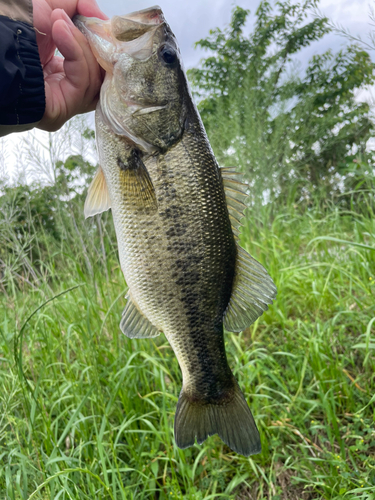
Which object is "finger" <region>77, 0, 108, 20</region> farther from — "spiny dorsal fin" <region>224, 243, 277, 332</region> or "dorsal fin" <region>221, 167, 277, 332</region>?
"spiny dorsal fin" <region>224, 243, 277, 332</region>

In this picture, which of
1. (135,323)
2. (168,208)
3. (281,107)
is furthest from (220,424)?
(281,107)

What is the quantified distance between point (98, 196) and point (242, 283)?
61 cm

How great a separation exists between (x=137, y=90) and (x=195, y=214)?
479mm

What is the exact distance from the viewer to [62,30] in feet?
3.59

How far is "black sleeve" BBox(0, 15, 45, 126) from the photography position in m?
1.06

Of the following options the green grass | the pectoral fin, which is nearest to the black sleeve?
the pectoral fin

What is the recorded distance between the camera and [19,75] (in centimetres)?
109

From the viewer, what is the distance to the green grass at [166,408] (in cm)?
181

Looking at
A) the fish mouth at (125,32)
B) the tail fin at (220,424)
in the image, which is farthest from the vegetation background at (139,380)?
the fish mouth at (125,32)

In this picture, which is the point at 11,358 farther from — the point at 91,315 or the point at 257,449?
the point at 257,449

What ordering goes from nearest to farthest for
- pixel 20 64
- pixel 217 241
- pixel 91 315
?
1. pixel 20 64
2. pixel 217 241
3. pixel 91 315

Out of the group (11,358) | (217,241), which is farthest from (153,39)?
(11,358)

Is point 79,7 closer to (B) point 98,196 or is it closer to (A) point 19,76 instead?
(A) point 19,76

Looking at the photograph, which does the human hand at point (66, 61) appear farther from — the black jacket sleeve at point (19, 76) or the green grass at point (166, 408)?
the green grass at point (166, 408)
